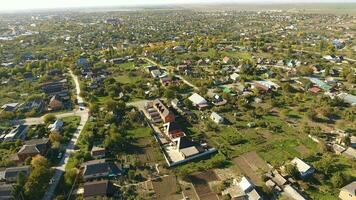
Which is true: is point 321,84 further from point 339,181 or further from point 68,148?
point 68,148

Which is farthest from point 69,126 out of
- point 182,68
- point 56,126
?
point 182,68

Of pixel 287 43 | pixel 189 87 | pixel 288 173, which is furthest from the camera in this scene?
pixel 287 43

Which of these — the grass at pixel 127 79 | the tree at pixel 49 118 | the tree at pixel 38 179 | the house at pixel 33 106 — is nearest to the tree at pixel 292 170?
the tree at pixel 38 179

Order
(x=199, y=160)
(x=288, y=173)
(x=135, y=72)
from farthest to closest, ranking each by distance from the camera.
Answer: (x=135, y=72) → (x=199, y=160) → (x=288, y=173)

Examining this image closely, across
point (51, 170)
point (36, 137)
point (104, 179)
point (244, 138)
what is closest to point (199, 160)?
Answer: point (244, 138)

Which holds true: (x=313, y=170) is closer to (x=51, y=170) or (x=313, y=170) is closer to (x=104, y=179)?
(x=104, y=179)

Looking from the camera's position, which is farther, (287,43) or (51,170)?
(287,43)

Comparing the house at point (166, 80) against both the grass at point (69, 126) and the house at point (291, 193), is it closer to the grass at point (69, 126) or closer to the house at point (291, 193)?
the grass at point (69, 126)
